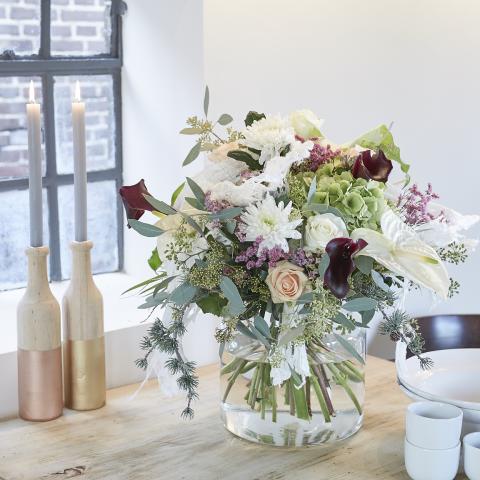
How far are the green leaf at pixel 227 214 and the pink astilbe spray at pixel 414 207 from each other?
274mm

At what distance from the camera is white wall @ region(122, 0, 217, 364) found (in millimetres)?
1970

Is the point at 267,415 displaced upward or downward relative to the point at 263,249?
downward

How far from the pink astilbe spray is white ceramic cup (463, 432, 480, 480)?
0.33 meters

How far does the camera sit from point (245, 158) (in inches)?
60.1

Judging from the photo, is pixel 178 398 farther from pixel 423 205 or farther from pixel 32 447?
pixel 423 205

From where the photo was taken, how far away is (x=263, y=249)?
4.70 ft

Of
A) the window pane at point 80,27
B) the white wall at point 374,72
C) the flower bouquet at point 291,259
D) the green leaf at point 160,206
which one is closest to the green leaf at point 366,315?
the flower bouquet at point 291,259

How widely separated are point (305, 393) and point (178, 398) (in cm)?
32

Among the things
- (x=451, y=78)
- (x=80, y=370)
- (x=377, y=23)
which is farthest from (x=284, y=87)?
(x=80, y=370)

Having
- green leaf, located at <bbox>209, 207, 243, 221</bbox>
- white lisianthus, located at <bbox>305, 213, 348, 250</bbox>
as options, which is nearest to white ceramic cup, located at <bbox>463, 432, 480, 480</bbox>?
white lisianthus, located at <bbox>305, 213, 348, 250</bbox>

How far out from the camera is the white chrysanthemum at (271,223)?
4.62 ft

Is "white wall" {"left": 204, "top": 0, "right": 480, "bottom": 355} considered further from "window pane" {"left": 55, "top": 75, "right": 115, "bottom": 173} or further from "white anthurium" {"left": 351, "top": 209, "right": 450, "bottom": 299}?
"white anthurium" {"left": 351, "top": 209, "right": 450, "bottom": 299}

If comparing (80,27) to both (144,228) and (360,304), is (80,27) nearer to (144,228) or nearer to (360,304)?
(144,228)

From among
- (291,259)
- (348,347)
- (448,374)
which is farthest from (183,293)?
(448,374)
